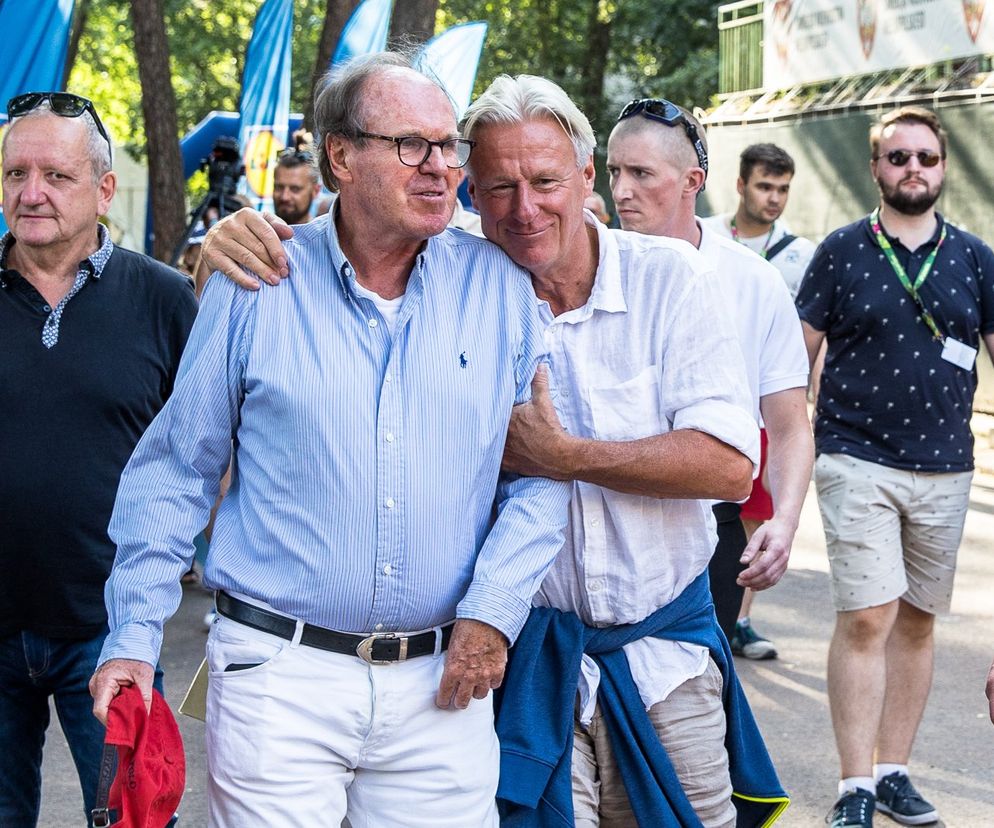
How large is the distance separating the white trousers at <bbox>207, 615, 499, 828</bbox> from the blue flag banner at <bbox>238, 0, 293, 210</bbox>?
9345mm

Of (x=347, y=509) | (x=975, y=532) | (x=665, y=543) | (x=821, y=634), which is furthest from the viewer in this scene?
(x=975, y=532)

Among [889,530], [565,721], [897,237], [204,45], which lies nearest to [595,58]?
[204,45]

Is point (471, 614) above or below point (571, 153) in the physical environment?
below

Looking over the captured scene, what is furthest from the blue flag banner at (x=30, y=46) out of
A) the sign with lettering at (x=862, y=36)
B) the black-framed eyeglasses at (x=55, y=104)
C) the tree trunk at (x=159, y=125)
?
the sign with lettering at (x=862, y=36)

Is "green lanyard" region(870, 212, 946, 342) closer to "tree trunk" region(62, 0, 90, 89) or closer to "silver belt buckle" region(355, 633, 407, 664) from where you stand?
"silver belt buckle" region(355, 633, 407, 664)

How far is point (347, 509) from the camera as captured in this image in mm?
2785

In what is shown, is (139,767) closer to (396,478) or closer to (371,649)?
(371,649)

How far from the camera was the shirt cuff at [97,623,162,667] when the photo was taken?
9.08 feet

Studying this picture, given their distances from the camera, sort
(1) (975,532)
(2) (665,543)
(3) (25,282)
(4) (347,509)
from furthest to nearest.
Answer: (1) (975,532) → (3) (25,282) → (2) (665,543) → (4) (347,509)

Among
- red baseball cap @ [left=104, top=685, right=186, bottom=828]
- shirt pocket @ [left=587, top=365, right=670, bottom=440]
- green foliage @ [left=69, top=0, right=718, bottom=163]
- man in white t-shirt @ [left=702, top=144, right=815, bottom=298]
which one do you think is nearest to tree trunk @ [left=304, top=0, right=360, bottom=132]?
man in white t-shirt @ [left=702, top=144, right=815, bottom=298]

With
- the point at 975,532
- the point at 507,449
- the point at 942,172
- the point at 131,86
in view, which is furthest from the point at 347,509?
the point at 131,86

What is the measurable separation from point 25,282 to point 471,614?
1.55 metres

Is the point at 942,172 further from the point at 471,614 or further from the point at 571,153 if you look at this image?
the point at 471,614

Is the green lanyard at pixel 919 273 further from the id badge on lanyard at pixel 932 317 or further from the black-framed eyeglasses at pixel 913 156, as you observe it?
the black-framed eyeglasses at pixel 913 156
